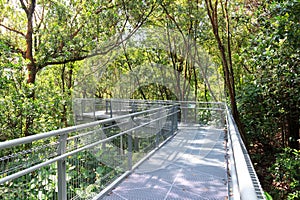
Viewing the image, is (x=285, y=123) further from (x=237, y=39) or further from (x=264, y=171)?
(x=237, y=39)

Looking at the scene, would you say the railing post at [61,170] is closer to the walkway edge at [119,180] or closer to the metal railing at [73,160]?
the metal railing at [73,160]

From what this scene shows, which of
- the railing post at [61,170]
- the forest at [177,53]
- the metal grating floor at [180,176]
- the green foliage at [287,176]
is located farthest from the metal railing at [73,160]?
the green foliage at [287,176]

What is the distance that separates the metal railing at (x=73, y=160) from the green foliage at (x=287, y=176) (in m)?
3.55

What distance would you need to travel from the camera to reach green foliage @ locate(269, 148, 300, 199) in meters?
6.25

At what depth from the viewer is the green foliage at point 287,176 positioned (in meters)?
6.25

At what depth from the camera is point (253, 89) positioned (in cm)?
938

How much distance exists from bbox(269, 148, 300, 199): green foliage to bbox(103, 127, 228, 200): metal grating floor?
1.62 meters

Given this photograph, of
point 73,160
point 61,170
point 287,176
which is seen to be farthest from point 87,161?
point 287,176

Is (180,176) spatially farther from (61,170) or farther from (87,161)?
(61,170)

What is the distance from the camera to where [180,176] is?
4.34 m

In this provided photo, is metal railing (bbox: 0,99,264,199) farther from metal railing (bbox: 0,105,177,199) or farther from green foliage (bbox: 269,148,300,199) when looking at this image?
green foliage (bbox: 269,148,300,199)

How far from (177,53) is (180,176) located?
44.5ft

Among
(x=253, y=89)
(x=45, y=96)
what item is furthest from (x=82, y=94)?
(x=253, y=89)

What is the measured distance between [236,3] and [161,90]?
341 inches
